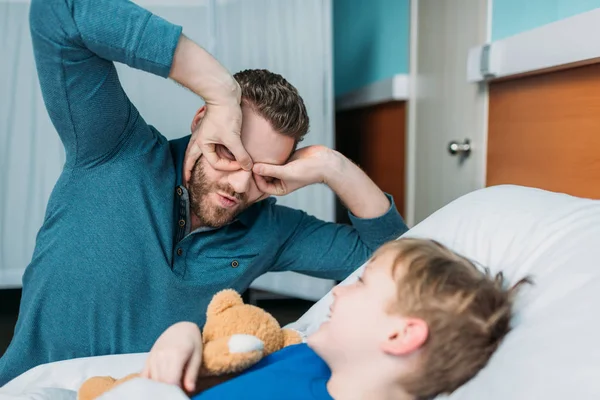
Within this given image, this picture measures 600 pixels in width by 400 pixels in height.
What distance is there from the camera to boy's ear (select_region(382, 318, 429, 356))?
691mm

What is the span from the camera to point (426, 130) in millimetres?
1835

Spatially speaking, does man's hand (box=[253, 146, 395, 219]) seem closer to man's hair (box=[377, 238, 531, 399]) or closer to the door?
the door

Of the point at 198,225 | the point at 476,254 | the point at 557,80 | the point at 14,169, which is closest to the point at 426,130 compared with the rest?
the point at 557,80

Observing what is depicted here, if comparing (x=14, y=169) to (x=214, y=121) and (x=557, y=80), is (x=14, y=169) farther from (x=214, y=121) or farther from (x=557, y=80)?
(x=557, y=80)

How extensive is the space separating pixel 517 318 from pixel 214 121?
61 centimetres

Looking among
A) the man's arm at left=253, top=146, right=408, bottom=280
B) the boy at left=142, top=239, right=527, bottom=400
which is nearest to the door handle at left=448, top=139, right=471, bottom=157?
the man's arm at left=253, top=146, right=408, bottom=280

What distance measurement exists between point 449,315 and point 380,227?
59 cm

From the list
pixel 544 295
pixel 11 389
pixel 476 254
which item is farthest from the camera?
pixel 11 389

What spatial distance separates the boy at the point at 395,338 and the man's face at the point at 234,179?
1.38 ft

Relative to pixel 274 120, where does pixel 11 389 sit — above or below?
below

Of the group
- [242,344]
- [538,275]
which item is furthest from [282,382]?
[538,275]

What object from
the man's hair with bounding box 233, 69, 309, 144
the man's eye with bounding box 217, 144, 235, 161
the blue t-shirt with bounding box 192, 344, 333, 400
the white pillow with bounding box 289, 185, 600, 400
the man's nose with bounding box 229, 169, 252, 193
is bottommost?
the blue t-shirt with bounding box 192, 344, 333, 400

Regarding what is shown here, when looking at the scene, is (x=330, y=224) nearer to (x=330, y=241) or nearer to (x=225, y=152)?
(x=330, y=241)

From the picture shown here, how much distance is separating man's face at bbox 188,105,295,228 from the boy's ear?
520 millimetres
